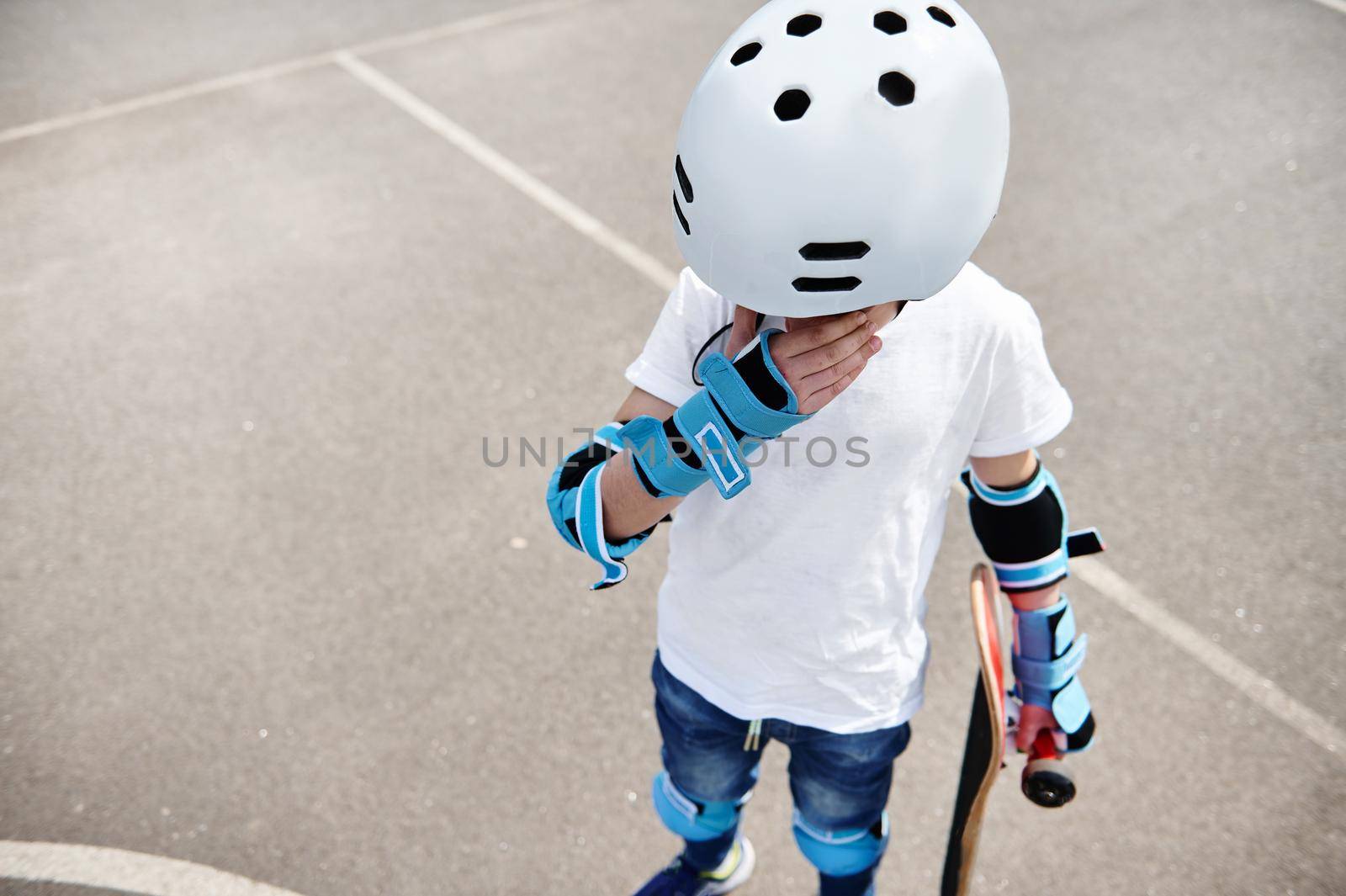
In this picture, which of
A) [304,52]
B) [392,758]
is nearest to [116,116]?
[304,52]

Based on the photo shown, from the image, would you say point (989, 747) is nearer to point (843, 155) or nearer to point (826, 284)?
point (826, 284)

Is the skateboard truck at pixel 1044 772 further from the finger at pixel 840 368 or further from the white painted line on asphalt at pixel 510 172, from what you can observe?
the white painted line on asphalt at pixel 510 172

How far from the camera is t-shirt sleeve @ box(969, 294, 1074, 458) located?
1893 millimetres

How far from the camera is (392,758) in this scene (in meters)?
3.51

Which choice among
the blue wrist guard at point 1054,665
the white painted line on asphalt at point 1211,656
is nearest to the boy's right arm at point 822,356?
the blue wrist guard at point 1054,665

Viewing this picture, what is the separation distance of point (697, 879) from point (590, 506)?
5.52ft

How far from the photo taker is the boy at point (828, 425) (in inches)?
61.2

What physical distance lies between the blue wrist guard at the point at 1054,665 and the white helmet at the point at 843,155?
95 cm

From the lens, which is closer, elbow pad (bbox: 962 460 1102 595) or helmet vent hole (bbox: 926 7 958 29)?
helmet vent hole (bbox: 926 7 958 29)

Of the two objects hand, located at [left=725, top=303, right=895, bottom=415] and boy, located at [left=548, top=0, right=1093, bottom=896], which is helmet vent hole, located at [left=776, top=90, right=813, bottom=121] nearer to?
boy, located at [left=548, top=0, right=1093, bottom=896]

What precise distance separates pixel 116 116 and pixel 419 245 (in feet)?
9.52

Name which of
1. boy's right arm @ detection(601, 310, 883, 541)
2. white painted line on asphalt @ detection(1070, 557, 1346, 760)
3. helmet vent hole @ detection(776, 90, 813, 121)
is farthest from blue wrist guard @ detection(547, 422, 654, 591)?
white painted line on asphalt @ detection(1070, 557, 1346, 760)

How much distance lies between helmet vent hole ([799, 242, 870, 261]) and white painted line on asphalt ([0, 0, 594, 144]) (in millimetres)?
7147

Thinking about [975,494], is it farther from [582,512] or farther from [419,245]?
[419,245]
